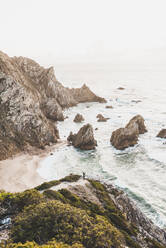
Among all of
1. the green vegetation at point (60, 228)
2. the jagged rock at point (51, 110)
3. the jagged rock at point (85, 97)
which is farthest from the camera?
the jagged rock at point (85, 97)

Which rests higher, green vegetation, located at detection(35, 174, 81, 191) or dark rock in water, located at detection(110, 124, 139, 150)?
green vegetation, located at detection(35, 174, 81, 191)

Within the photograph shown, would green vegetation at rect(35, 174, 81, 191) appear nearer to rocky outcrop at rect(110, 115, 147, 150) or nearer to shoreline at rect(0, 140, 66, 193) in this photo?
shoreline at rect(0, 140, 66, 193)

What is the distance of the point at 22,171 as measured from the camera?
94.2 feet

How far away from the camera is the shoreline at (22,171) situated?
24953mm

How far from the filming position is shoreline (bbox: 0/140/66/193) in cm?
2495

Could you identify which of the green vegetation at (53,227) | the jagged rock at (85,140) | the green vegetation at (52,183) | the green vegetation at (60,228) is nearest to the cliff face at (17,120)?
the jagged rock at (85,140)

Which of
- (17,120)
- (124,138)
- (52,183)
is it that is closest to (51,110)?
(17,120)

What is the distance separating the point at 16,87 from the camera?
36.2 m

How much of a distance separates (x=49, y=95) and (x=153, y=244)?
56.5 m

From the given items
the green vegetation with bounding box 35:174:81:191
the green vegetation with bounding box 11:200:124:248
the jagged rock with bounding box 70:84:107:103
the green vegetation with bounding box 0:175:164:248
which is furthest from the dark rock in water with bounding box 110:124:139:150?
the jagged rock with bounding box 70:84:107:103

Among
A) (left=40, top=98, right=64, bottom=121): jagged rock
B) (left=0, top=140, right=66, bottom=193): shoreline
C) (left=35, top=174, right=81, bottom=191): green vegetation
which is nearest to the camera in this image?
(left=35, top=174, right=81, bottom=191): green vegetation

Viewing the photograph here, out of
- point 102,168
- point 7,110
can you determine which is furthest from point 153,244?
point 7,110

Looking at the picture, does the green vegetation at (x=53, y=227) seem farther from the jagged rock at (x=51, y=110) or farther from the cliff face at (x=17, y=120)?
the jagged rock at (x=51, y=110)

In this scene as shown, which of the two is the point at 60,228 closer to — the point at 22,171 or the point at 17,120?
the point at 22,171
